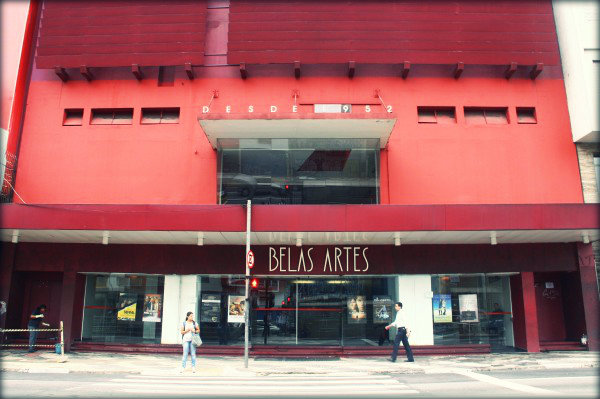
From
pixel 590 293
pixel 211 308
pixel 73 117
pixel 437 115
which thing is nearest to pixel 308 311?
pixel 211 308

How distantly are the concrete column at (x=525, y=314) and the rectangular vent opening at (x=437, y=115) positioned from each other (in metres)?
6.54

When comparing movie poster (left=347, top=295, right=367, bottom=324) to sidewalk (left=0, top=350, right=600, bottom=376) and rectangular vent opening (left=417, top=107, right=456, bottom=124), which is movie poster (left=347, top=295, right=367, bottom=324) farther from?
rectangular vent opening (left=417, top=107, right=456, bottom=124)

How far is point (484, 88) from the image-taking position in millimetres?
18703

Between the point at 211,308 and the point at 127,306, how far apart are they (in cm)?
317

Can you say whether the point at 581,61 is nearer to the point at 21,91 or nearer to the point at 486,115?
the point at 486,115

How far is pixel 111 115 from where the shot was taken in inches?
750

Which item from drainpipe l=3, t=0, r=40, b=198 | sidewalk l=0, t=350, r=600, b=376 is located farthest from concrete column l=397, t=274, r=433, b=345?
drainpipe l=3, t=0, r=40, b=198

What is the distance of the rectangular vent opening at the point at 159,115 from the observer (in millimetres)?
18781

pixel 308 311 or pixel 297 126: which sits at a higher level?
pixel 297 126

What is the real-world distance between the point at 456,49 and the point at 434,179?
5383mm

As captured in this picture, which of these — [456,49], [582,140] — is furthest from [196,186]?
[582,140]

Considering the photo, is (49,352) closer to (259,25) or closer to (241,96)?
(241,96)

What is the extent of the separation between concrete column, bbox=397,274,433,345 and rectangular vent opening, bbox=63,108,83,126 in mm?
14276

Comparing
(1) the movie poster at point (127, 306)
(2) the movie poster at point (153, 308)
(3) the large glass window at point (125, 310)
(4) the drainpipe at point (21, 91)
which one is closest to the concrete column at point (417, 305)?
(2) the movie poster at point (153, 308)
